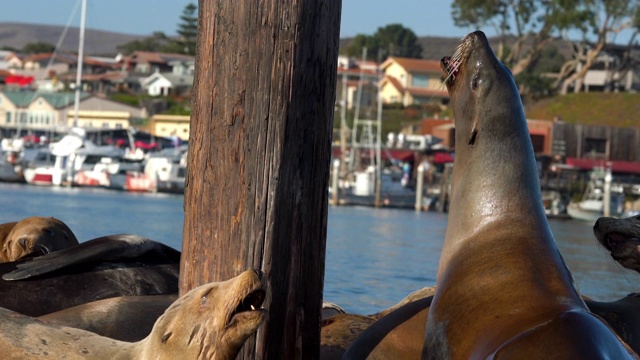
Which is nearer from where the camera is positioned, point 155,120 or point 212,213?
point 212,213

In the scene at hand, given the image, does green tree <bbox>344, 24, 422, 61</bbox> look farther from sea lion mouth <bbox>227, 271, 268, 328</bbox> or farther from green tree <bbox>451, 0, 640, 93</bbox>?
sea lion mouth <bbox>227, 271, 268, 328</bbox>

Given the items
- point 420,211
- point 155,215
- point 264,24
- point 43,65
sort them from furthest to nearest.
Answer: point 43,65 → point 420,211 → point 155,215 → point 264,24

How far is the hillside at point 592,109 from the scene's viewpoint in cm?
7938

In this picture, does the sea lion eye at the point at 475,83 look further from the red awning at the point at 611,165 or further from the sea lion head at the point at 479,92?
the red awning at the point at 611,165

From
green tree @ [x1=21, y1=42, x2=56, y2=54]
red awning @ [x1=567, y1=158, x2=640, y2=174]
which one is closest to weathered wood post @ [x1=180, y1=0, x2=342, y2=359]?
red awning @ [x1=567, y1=158, x2=640, y2=174]

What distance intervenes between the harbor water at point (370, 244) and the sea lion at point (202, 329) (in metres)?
2.47

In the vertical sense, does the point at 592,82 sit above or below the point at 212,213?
above

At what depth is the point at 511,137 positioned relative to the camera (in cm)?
516

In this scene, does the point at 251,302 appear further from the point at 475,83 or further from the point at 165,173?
the point at 165,173

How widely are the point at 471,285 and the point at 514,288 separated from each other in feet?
0.81

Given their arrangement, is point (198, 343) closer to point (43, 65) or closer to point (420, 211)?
point (420, 211)

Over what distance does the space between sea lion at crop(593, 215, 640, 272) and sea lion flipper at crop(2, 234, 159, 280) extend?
2529mm

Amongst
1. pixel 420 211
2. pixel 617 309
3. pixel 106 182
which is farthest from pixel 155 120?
pixel 617 309

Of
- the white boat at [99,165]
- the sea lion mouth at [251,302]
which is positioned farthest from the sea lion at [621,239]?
the white boat at [99,165]
